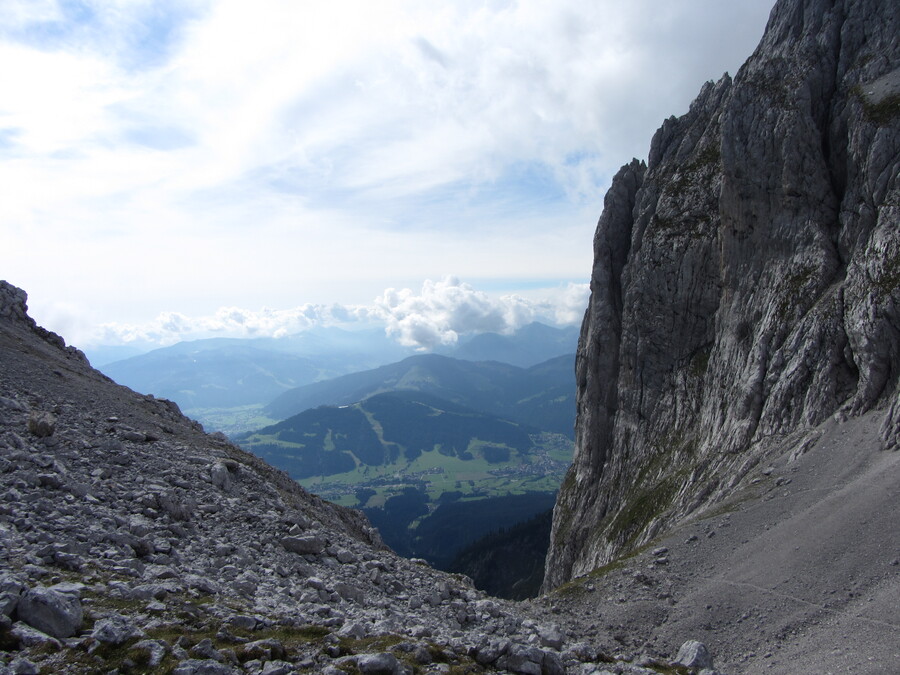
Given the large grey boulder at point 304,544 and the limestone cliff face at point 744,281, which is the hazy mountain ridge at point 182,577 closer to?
the large grey boulder at point 304,544

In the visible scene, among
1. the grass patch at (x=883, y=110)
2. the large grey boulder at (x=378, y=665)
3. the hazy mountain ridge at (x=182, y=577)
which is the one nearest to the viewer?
the hazy mountain ridge at (x=182, y=577)

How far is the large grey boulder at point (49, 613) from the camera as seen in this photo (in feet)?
49.5

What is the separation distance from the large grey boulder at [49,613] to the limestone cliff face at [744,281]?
2049 inches

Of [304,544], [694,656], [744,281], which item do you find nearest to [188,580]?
[304,544]

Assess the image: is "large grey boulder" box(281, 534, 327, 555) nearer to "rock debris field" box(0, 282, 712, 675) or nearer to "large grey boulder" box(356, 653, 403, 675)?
"rock debris field" box(0, 282, 712, 675)

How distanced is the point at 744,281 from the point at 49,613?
73918 millimetres

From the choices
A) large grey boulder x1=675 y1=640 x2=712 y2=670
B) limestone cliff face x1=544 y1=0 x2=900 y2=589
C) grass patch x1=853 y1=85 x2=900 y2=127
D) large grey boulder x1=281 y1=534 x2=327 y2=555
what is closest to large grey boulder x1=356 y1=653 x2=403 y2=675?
large grey boulder x1=281 y1=534 x2=327 y2=555

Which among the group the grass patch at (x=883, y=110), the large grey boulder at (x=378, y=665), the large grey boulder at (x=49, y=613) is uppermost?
the grass patch at (x=883, y=110)

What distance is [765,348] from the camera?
6197 centimetres

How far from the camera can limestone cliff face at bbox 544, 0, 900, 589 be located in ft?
179

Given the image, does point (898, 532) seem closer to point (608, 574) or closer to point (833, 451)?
point (833, 451)

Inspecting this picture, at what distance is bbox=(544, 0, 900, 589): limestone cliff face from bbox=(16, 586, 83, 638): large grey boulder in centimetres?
5206

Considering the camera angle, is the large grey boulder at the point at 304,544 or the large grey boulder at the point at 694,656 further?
the large grey boulder at the point at 304,544

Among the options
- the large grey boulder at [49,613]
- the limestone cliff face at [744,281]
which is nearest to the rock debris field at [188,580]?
the large grey boulder at [49,613]
